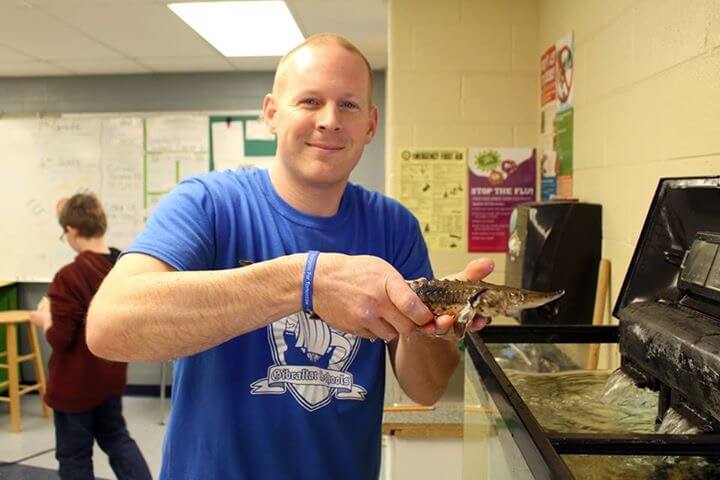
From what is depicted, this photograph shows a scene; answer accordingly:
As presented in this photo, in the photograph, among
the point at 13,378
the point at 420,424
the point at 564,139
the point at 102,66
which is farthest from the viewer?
the point at 102,66

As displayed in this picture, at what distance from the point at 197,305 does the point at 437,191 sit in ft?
6.04

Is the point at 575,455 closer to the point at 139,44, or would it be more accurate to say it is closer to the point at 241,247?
the point at 241,247

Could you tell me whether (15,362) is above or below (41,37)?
below

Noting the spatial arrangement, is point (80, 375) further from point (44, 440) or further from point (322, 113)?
point (322, 113)

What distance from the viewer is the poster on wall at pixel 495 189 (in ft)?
8.40

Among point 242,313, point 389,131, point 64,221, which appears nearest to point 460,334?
point 242,313

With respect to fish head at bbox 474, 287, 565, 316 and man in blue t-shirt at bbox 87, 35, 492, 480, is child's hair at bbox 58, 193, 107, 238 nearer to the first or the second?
man in blue t-shirt at bbox 87, 35, 492, 480

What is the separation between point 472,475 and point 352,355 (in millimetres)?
337

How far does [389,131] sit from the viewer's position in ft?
8.71

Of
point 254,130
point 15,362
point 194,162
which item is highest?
point 254,130

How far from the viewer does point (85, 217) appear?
9.63 feet

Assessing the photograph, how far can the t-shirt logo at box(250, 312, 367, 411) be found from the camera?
1182mm

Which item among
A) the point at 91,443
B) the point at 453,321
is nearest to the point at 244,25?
the point at 91,443

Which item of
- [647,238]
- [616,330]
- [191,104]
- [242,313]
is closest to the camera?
[242,313]
